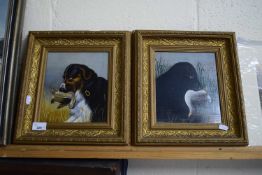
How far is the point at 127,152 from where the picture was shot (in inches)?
24.0

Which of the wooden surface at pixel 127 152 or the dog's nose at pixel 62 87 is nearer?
the wooden surface at pixel 127 152

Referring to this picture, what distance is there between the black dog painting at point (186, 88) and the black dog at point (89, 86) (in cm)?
16

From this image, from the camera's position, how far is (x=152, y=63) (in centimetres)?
72

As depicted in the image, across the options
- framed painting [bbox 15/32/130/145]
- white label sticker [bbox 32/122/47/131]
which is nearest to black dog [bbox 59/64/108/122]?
framed painting [bbox 15/32/130/145]

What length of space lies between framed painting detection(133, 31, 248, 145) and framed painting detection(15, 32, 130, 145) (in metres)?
0.05

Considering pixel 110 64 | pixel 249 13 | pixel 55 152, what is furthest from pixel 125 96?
pixel 249 13

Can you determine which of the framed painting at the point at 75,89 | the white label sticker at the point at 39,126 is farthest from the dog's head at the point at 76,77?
the white label sticker at the point at 39,126

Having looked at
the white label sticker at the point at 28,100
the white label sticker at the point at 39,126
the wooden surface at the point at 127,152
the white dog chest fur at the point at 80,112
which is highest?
the white label sticker at the point at 28,100

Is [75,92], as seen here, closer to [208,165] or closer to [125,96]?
[125,96]

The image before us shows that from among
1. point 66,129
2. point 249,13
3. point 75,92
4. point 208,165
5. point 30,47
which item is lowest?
point 208,165

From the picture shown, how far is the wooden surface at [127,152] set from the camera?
605 mm

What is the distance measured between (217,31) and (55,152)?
0.62 meters

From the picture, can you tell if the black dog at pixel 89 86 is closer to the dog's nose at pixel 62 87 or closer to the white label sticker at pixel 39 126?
the dog's nose at pixel 62 87

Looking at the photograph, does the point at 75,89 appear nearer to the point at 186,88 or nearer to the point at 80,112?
the point at 80,112
